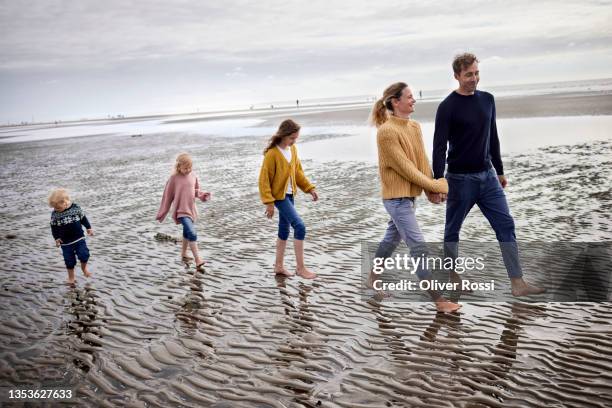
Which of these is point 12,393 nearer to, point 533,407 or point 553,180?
point 533,407

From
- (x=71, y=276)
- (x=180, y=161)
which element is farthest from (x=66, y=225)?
(x=180, y=161)

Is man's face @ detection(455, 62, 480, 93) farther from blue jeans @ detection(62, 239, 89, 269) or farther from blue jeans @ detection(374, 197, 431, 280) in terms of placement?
blue jeans @ detection(62, 239, 89, 269)

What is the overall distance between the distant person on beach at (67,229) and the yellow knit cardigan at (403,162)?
13.9ft

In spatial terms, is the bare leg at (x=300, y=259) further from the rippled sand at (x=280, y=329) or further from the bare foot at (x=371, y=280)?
the bare foot at (x=371, y=280)

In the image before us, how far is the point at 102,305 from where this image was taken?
6141mm

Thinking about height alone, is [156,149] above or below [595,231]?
above

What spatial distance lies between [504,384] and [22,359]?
14.2 ft

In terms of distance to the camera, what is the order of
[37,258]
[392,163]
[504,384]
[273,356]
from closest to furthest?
[504,384] → [273,356] → [392,163] → [37,258]

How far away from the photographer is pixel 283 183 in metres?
6.65

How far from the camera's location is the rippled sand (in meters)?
4.00

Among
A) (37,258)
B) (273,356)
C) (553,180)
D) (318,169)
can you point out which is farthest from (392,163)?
(318,169)

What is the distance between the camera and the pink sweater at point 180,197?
25.0 feet

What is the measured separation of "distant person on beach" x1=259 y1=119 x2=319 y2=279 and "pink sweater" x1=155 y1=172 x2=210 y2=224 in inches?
58.0

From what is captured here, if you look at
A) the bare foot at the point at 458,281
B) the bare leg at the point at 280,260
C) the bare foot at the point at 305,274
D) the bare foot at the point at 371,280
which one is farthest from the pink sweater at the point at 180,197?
the bare foot at the point at 458,281
